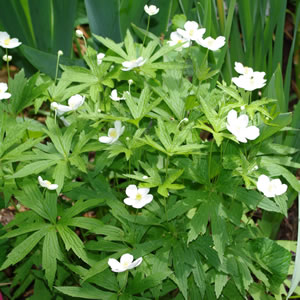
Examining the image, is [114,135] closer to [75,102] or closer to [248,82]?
[75,102]

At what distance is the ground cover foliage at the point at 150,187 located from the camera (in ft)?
4.25

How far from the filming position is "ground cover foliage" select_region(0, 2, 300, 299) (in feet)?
4.25

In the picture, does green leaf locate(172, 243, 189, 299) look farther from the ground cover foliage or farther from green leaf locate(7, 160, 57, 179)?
green leaf locate(7, 160, 57, 179)

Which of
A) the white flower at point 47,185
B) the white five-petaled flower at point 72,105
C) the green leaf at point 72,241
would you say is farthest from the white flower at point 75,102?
the green leaf at point 72,241

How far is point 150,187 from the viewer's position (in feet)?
4.50

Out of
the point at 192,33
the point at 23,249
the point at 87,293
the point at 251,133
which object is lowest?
the point at 87,293

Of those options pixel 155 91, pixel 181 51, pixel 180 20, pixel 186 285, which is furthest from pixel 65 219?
pixel 180 20

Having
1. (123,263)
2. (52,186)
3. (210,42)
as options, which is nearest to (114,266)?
(123,263)

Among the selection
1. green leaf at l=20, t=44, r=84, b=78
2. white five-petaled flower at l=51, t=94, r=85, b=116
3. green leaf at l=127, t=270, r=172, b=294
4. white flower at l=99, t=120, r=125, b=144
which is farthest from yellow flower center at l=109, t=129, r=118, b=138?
green leaf at l=20, t=44, r=84, b=78

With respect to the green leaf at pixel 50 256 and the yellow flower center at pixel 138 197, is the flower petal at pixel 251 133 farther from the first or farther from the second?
the green leaf at pixel 50 256

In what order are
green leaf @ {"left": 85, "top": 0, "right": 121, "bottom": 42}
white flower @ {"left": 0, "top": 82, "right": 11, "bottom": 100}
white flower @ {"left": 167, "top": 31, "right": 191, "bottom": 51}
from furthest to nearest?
1. green leaf @ {"left": 85, "top": 0, "right": 121, "bottom": 42}
2. white flower @ {"left": 167, "top": 31, "right": 191, "bottom": 51}
3. white flower @ {"left": 0, "top": 82, "right": 11, "bottom": 100}

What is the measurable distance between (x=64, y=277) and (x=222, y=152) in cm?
62

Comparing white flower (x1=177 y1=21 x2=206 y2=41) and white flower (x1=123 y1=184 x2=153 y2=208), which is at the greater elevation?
white flower (x1=177 y1=21 x2=206 y2=41)

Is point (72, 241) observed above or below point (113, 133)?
below
